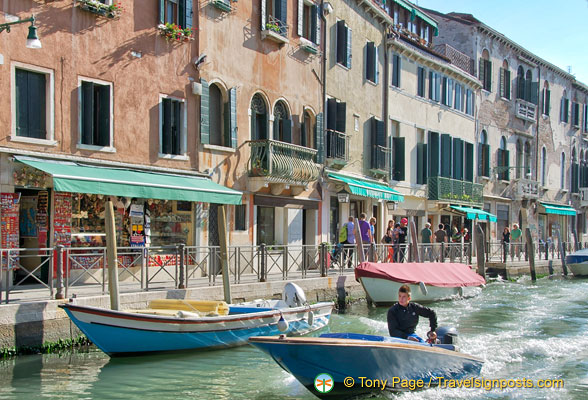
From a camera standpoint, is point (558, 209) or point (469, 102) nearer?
point (469, 102)

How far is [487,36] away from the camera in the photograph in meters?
33.8

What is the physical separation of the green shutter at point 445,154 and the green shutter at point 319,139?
9.85m

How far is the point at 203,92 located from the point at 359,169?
8.49m

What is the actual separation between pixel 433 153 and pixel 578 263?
8.22m

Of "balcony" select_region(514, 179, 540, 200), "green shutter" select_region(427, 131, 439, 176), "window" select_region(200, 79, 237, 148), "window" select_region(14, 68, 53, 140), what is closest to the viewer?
"window" select_region(14, 68, 53, 140)

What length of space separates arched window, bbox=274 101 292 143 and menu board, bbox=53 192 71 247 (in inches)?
284

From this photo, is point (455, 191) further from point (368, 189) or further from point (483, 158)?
point (368, 189)

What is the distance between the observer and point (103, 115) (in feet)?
47.5

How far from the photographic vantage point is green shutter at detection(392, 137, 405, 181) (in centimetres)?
2608

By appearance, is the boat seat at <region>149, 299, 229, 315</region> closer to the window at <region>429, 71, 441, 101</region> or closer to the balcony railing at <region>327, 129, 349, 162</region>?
the balcony railing at <region>327, 129, 349, 162</region>

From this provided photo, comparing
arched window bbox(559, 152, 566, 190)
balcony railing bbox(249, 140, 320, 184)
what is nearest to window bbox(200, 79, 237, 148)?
balcony railing bbox(249, 140, 320, 184)

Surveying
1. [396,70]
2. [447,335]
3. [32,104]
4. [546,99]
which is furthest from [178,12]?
[546,99]

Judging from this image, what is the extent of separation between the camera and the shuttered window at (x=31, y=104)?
12.9 m

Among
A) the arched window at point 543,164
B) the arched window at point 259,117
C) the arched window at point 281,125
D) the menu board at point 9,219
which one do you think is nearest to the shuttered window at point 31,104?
the menu board at point 9,219
